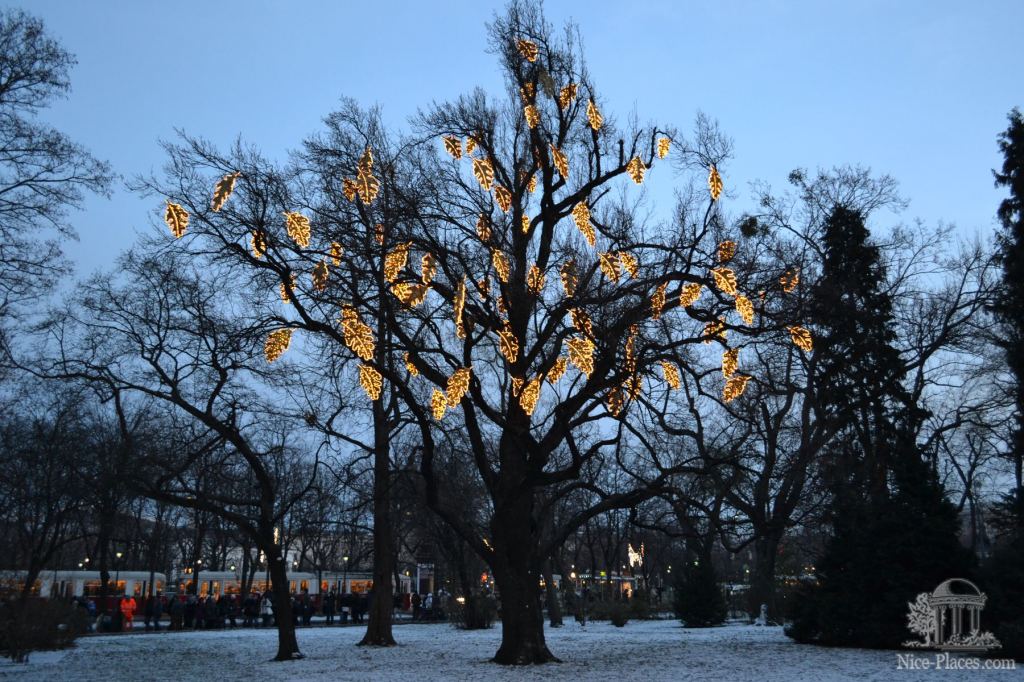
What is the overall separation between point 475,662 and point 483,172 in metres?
10.2

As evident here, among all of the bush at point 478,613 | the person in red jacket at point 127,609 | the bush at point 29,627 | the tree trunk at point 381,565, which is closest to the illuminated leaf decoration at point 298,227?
the tree trunk at point 381,565

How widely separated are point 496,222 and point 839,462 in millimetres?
13386

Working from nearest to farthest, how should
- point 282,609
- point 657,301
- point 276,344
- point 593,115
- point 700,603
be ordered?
point 276,344
point 657,301
point 593,115
point 282,609
point 700,603

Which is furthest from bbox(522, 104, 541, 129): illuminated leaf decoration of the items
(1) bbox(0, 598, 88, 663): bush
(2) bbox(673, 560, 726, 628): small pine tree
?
(2) bbox(673, 560, 726, 628): small pine tree

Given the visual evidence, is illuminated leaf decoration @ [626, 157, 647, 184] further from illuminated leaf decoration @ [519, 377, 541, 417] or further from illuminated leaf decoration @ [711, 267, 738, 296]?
illuminated leaf decoration @ [519, 377, 541, 417]

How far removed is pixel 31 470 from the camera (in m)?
32.7

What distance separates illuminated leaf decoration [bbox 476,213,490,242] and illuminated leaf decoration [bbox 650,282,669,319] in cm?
368

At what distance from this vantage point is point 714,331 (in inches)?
641

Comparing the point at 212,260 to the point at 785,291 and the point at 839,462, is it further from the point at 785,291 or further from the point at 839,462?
Answer: the point at 839,462

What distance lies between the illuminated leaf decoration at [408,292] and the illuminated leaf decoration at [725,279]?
5075mm

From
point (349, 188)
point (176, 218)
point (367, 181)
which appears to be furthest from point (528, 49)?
point (176, 218)

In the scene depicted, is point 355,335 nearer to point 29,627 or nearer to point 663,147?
point 663,147

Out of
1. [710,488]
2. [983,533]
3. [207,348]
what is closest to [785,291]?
[710,488]

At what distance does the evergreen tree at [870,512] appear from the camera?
19719 mm
